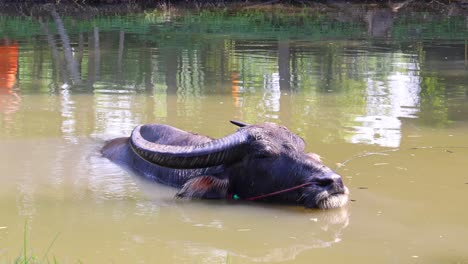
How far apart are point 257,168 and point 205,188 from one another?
0.44 m

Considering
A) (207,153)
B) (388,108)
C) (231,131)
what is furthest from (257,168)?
(388,108)

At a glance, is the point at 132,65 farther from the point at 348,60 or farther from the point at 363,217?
the point at 363,217

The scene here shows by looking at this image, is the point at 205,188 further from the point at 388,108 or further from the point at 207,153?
the point at 388,108

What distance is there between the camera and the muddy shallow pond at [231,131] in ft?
18.1

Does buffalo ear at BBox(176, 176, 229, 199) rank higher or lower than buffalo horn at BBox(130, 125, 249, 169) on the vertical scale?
lower

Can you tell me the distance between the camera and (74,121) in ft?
32.3

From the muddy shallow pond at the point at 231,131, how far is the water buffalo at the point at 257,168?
0.49 ft

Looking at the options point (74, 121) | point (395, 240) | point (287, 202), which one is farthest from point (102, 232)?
point (74, 121)

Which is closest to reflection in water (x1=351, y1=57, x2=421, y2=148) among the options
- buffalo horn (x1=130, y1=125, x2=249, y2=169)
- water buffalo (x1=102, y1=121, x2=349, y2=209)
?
water buffalo (x1=102, y1=121, x2=349, y2=209)

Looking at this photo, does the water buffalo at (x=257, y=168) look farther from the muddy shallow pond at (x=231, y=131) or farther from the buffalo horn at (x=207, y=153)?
the muddy shallow pond at (x=231, y=131)

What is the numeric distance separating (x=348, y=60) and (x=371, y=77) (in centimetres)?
225

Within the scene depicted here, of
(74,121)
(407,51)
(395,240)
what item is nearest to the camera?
(395,240)

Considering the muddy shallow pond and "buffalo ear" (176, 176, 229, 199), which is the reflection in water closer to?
the muddy shallow pond

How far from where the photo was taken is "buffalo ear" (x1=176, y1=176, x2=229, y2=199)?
6609mm
